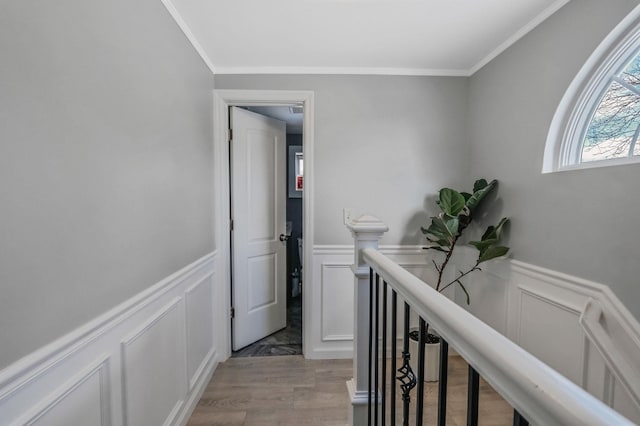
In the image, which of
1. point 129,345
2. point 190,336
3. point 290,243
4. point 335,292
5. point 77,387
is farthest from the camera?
point 290,243

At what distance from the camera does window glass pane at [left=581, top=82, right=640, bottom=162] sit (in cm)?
134

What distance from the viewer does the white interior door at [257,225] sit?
242 centimetres

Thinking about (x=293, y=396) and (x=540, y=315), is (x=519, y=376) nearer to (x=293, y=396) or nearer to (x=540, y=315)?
(x=540, y=315)

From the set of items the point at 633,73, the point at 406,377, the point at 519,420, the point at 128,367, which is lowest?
the point at 128,367

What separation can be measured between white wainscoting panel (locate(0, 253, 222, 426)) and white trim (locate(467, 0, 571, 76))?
8.25 feet

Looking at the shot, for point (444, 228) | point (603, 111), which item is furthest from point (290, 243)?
point (603, 111)

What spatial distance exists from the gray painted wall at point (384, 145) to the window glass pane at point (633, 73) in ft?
3.46

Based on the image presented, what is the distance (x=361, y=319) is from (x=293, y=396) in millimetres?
1089

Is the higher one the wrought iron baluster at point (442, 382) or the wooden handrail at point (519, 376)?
the wooden handrail at point (519, 376)

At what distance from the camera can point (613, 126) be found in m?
1.42

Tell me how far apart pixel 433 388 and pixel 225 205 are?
2096 mm

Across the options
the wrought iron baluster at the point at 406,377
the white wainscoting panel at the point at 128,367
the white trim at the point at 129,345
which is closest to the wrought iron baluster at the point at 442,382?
the wrought iron baluster at the point at 406,377

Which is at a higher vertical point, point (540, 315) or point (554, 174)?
point (554, 174)

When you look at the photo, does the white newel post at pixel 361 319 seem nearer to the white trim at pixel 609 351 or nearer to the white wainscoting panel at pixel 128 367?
the white wainscoting panel at pixel 128 367
